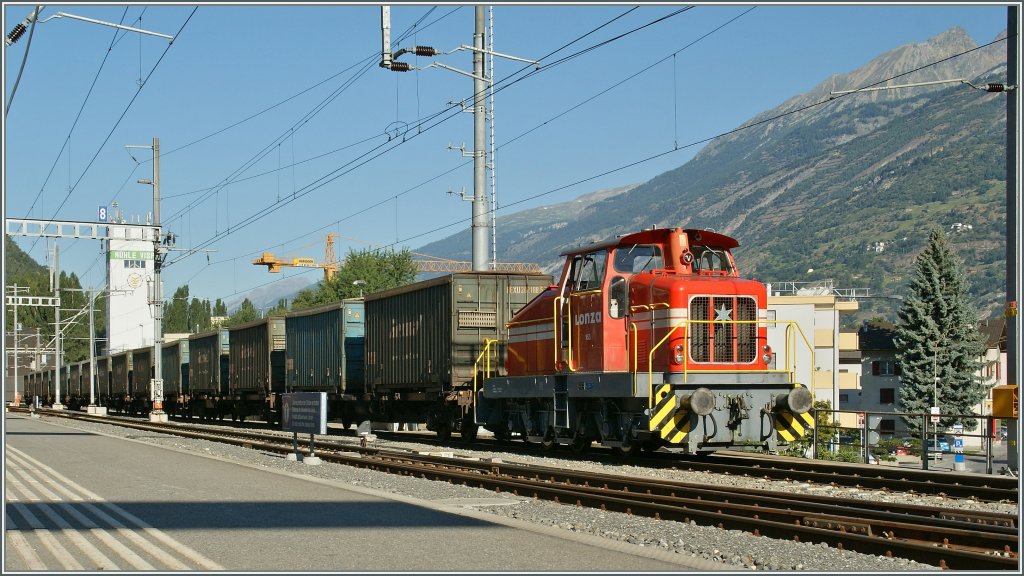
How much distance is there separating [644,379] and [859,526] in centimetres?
727

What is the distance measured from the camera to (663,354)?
17.9 metres

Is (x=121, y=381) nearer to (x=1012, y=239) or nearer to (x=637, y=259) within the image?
(x=637, y=259)

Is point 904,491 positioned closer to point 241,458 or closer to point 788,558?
point 788,558

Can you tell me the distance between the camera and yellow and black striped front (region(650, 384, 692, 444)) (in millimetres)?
17203

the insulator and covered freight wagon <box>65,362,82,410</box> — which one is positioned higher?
the insulator

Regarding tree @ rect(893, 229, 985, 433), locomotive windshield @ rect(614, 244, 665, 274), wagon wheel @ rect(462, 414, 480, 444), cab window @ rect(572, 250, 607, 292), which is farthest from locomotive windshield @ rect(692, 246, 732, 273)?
tree @ rect(893, 229, 985, 433)

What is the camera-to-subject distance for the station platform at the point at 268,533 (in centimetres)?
858

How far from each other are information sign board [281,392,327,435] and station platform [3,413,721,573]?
13.3 ft

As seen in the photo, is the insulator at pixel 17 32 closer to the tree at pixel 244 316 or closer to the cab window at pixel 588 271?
the cab window at pixel 588 271

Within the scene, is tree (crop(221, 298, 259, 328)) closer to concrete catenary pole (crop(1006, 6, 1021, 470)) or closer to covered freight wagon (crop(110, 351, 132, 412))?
covered freight wagon (crop(110, 351, 132, 412))

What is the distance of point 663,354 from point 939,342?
194ft

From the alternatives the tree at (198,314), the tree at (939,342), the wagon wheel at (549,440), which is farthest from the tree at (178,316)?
the wagon wheel at (549,440)

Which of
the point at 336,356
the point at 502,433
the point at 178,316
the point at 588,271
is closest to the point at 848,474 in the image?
the point at 588,271

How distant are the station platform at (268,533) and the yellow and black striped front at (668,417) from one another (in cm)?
505
